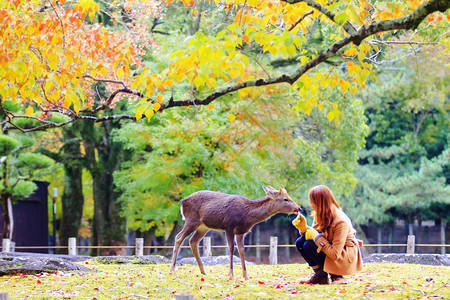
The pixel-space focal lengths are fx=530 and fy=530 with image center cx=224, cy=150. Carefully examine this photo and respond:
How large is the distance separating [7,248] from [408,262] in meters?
11.4

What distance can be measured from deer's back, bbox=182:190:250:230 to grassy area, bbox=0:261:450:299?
0.91m

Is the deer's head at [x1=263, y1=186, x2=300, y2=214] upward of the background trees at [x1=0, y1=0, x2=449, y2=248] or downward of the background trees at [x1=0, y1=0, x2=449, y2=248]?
downward

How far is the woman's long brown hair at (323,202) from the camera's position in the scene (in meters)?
6.30

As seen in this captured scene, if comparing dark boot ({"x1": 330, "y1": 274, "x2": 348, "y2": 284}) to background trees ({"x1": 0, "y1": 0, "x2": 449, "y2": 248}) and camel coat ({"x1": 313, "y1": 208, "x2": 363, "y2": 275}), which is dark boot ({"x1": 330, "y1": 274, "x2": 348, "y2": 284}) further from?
background trees ({"x1": 0, "y1": 0, "x2": 449, "y2": 248})

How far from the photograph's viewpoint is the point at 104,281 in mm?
8422

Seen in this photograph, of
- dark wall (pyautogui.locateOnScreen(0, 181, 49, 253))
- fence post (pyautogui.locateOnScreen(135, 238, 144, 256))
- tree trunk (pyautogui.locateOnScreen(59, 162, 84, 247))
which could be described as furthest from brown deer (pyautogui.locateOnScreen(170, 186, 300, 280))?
dark wall (pyautogui.locateOnScreen(0, 181, 49, 253))

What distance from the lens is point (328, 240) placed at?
647 cm

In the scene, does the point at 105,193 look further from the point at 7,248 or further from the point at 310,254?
the point at 310,254

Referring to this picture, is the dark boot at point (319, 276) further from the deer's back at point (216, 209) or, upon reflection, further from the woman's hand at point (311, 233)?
the deer's back at point (216, 209)

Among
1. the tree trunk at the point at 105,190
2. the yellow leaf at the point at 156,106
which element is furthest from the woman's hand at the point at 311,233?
the tree trunk at the point at 105,190

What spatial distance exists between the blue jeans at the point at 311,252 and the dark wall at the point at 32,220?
794 inches

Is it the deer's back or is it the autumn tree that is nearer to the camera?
the autumn tree

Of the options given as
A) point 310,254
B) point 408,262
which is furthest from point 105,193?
point 310,254

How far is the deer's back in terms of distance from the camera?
8.67 meters
